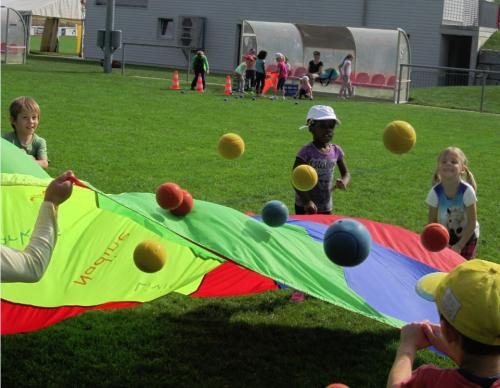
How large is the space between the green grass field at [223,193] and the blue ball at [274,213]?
100 cm

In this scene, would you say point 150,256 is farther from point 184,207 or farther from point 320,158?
point 320,158

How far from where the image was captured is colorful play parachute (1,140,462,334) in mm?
4422

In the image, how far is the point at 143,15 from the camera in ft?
148

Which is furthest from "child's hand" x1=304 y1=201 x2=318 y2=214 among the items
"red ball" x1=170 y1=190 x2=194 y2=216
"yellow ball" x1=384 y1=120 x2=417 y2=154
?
"red ball" x1=170 y1=190 x2=194 y2=216

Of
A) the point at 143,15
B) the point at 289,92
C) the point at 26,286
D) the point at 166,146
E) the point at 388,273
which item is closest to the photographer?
the point at 388,273

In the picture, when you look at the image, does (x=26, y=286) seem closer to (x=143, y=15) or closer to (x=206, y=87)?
(x=206, y=87)

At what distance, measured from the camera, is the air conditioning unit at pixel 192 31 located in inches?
1688

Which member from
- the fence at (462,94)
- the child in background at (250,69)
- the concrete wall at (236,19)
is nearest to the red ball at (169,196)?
the fence at (462,94)

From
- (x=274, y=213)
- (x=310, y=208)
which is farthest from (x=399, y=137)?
(x=310, y=208)

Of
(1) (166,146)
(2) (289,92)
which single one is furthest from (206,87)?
(1) (166,146)

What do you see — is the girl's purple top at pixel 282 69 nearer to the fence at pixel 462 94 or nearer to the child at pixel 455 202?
the fence at pixel 462 94

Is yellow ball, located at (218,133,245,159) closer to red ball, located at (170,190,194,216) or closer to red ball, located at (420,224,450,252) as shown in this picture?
red ball, located at (170,190,194,216)

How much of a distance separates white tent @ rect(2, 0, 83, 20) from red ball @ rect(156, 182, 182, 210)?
4327 cm

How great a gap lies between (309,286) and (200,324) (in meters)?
1.83
